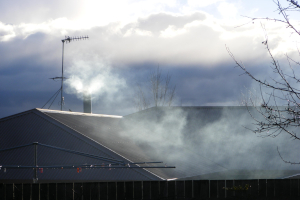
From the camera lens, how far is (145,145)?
27594mm

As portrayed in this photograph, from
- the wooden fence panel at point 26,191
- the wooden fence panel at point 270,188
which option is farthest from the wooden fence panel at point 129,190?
the wooden fence panel at point 270,188

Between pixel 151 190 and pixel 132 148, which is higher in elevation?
pixel 132 148

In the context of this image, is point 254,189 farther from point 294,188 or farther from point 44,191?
point 44,191

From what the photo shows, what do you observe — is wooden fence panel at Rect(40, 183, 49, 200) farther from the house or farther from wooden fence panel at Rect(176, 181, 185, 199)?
the house

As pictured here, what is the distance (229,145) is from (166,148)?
219 inches

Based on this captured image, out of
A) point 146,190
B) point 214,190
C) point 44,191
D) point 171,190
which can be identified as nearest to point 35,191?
point 44,191

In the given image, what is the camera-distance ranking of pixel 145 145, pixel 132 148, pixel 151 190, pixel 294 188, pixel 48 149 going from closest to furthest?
pixel 151 190 < pixel 294 188 < pixel 48 149 < pixel 132 148 < pixel 145 145

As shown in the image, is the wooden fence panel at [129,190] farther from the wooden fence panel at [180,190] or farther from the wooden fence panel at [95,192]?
the wooden fence panel at [180,190]

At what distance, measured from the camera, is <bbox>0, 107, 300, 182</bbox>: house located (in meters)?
23.1

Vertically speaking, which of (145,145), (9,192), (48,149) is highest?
(145,145)

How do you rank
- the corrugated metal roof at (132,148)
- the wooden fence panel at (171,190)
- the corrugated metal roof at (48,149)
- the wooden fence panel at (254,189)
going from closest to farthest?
the wooden fence panel at (171,190) < the wooden fence panel at (254,189) < the corrugated metal roof at (48,149) < the corrugated metal roof at (132,148)

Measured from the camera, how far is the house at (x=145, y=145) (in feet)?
75.7

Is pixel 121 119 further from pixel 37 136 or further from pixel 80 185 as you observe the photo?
pixel 80 185

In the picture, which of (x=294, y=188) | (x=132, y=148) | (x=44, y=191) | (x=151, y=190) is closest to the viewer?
(x=151, y=190)
